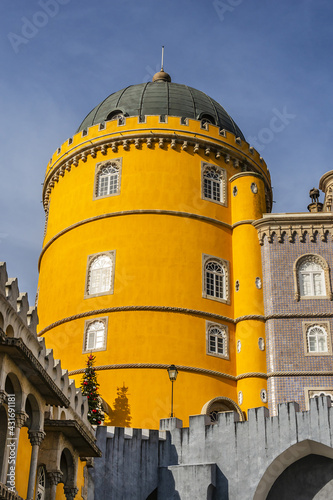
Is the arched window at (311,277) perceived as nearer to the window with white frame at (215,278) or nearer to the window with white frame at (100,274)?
the window with white frame at (215,278)

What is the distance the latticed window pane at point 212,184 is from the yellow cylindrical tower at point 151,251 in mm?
57

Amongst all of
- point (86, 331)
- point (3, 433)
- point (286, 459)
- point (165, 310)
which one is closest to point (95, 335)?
point (86, 331)

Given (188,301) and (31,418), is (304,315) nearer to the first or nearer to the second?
(188,301)

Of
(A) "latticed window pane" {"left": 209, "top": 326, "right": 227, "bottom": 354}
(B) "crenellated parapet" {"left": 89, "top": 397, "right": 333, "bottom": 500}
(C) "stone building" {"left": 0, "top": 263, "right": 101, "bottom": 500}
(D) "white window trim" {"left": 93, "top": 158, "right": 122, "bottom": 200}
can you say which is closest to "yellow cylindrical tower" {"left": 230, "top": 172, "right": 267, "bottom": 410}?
(A) "latticed window pane" {"left": 209, "top": 326, "right": 227, "bottom": 354}

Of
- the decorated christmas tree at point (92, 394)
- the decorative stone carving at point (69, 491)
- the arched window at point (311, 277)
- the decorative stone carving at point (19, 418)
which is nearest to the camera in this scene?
the decorative stone carving at point (19, 418)

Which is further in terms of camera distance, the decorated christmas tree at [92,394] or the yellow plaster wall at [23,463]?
the decorated christmas tree at [92,394]

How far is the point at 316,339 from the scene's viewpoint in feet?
99.2

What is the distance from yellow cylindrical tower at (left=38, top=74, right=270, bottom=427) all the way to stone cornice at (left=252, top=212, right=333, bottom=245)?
936mm

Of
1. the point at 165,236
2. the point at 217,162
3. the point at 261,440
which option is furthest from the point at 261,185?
the point at 261,440

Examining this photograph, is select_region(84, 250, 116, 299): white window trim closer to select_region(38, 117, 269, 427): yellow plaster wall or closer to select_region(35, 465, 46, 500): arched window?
select_region(38, 117, 269, 427): yellow plaster wall

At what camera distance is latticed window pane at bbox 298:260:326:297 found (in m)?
31.3

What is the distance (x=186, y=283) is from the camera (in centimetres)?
3158

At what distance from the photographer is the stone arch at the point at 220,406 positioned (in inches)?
1156

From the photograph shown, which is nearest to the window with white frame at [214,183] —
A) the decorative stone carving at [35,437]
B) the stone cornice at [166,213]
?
the stone cornice at [166,213]
